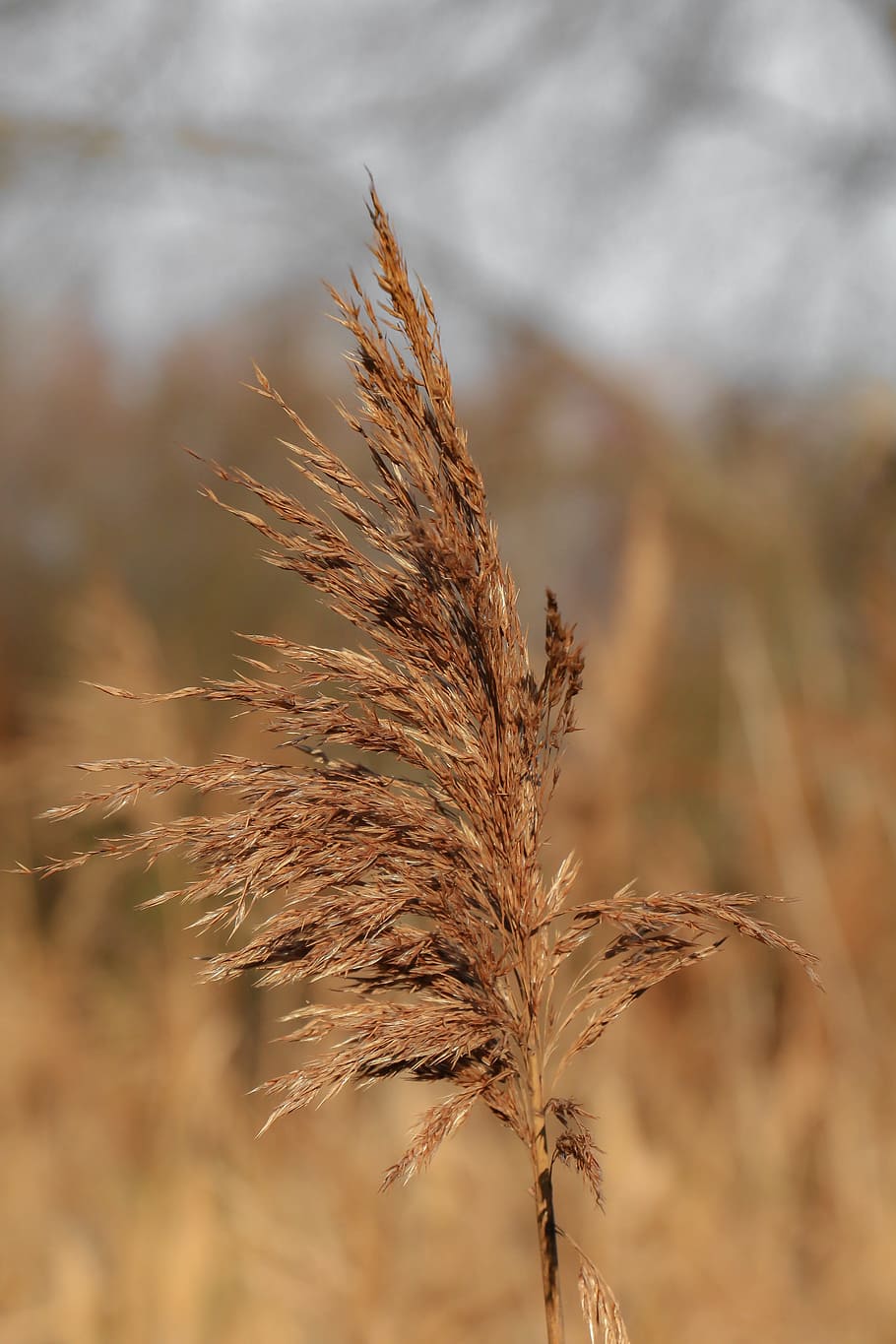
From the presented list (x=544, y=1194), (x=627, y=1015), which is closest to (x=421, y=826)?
(x=544, y=1194)

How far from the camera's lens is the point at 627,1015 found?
10.2 feet

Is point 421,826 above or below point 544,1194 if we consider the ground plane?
above

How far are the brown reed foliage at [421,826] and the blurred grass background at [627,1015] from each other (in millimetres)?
1555

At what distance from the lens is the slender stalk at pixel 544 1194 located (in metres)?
0.61

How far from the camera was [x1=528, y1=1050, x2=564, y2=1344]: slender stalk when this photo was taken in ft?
2.01

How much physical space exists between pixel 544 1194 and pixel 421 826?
0.21 meters

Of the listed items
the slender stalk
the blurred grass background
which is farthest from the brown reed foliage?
the blurred grass background

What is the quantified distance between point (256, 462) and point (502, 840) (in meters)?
4.49

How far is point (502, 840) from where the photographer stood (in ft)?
2.13

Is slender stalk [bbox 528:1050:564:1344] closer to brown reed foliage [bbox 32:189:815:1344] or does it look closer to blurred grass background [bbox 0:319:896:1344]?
brown reed foliage [bbox 32:189:815:1344]

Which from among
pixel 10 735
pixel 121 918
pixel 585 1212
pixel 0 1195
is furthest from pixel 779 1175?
pixel 10 735

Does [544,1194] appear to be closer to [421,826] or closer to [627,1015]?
[421,826]

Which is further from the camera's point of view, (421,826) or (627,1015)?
(627,1015)

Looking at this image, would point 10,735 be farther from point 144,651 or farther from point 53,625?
point 144,651
